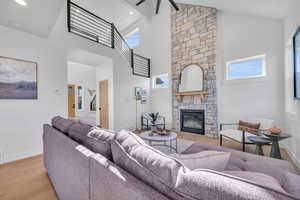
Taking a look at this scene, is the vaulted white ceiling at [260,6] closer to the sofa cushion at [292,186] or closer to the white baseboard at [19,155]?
the sofa cushion at [292,186]

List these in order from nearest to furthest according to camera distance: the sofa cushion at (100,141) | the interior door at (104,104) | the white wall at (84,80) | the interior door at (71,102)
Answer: the sofa cushion at (100,141) → the interior door at (104,104) → the white wall at (84,80) → the interior door at (71,102)

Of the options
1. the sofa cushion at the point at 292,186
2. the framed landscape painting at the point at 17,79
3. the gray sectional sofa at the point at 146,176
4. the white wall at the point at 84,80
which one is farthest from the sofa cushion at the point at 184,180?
the white wall at the point at 84,80

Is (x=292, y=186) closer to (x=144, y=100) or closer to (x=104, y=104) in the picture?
(x=104, y=104)

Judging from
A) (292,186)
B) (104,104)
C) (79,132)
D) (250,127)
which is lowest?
(250,127)

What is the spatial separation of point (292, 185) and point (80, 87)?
8.52 metres

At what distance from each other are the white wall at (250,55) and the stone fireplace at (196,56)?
210mm

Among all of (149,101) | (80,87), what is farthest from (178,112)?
(80,87)

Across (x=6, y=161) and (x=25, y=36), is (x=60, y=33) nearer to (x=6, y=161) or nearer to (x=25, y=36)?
(x=25, y=36)

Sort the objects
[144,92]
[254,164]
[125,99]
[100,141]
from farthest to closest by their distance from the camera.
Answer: [144,92] → [125,99] → [254,164] → [100,141]

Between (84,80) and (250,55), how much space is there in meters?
7.78

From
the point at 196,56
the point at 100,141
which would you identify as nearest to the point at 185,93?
the point at 196,56

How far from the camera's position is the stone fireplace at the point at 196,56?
13.1 ft

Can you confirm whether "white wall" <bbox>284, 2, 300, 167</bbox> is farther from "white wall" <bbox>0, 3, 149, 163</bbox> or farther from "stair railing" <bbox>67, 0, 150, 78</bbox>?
"white wall" <bbox>0, 3, 149, 163</bbox>

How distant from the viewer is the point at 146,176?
61cm
